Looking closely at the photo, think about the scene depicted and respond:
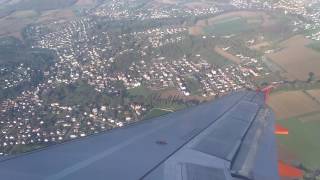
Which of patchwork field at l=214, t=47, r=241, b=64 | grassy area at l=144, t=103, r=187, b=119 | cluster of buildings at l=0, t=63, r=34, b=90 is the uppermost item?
cluster of buildings at l=0, t=63, r=34, b=90

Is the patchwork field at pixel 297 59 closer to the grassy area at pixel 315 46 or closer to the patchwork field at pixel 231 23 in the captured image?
the grassy area at pixel 315 46

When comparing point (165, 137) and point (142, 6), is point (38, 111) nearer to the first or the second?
point (165, 137)

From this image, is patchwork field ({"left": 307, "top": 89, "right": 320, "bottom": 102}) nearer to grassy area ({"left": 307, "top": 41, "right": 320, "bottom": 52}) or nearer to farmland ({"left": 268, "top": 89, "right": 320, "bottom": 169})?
farmland ({"left": 268, "top": 89, "right": 320, "bottom": 169})

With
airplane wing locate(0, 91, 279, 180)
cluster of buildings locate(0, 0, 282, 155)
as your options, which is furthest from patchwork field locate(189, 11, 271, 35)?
airplane wing locate(0, 91, 279, 180)

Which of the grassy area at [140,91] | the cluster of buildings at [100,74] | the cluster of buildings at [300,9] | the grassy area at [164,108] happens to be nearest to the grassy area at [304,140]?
the grassy area at [164,108]

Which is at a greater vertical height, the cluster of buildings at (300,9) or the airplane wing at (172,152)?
the airplane wing at (172,152)

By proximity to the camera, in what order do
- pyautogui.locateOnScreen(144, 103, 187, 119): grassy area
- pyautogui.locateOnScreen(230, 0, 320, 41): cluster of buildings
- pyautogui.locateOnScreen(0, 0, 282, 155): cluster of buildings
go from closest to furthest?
pyautogui.locateOnScreen(0, 0, 282, 155): cluster of buildings, pyautogui.locateOnScreen(144, 103, 187, 119): grassy area, pyautogui.locateOnScreen(230, 0, 320, 41): cluster of buildings

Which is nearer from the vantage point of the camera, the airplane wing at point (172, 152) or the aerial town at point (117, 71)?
the airplane wing at point (172, 152)
